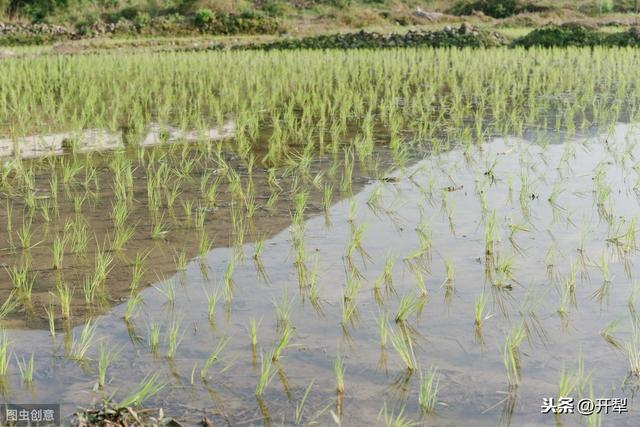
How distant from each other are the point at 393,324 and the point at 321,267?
24.8 inches

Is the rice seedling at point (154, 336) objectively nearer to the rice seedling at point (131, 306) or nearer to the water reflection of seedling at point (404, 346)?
the rice seedling at point (131, 306)

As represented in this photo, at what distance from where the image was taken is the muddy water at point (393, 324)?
2168 millimetres

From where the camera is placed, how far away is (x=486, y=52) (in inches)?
503

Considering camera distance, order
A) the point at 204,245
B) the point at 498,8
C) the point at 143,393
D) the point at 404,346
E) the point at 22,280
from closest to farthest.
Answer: the point at 143,393
the point at 404,346
the point at 22,280
the point at 204,245
the point at 498,8

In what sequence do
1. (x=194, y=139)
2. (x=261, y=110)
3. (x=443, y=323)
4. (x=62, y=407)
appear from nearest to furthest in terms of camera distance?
(x=62, y=407), (x=443, y=323), (x=194, y=139), (x=261, y=110)

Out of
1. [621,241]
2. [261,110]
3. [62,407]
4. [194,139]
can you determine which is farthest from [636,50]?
[62,407]

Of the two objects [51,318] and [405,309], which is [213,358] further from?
[405,309]

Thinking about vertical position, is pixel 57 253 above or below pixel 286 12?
below

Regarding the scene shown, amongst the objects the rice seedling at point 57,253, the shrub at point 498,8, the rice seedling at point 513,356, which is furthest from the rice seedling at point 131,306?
the shrub at point 498,8

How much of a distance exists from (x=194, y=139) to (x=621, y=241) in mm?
3469

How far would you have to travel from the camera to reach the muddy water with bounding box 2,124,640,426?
7.11 feet

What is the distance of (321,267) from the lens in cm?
323

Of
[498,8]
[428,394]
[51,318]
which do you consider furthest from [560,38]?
[428,394]

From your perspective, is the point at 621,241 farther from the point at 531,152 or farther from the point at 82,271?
the point at 82,271
